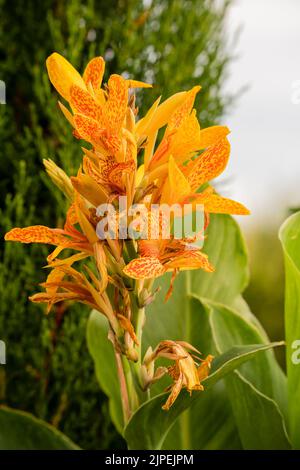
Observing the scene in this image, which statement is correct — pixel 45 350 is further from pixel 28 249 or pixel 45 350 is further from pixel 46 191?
pixel 46 191

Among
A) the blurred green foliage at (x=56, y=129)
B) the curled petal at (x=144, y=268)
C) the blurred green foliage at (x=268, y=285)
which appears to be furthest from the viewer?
the blurred green foliage at (x=268, y=285)

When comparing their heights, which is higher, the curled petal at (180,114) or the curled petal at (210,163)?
the curled petal at (180,114)

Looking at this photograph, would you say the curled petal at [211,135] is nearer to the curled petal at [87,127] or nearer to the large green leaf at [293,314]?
the curled petal at [87,127]

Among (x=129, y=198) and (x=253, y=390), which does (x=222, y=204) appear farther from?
(x=253, y=390)

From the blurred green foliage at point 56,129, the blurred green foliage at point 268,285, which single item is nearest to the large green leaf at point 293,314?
the blurred green foliage at point 56,129

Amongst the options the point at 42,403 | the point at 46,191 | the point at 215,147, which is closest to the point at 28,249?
the point at 46,191

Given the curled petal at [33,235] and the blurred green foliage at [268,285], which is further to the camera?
the blurred green foliage at [268,285]
